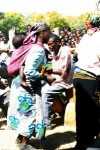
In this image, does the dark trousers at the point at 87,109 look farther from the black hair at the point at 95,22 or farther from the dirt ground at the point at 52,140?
the black hair at the point at 95,22

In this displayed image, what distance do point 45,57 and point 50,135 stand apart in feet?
6.85

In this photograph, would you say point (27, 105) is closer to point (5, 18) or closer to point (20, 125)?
point (20, 125)

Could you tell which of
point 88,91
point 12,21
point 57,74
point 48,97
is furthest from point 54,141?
point 12,21

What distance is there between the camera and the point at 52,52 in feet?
27.3

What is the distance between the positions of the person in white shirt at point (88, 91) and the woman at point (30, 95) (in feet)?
1.72

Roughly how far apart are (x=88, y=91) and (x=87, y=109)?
27 cm

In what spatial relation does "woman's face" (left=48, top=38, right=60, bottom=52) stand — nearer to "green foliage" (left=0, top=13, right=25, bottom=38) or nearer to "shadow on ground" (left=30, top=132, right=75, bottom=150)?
"shadow on ground" (left=30, top=132, right=75, bottom=150)

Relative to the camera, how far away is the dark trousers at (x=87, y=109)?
6.93m

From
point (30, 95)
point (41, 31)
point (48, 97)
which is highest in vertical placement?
point (41, 31)

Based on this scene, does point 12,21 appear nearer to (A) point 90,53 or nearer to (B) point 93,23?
(B) point 93,23

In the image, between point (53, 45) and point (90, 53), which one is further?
point (53, 45)

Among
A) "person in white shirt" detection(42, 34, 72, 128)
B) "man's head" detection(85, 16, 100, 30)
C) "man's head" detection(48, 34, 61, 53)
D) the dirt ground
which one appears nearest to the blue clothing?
the dirt ground

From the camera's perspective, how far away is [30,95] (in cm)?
738

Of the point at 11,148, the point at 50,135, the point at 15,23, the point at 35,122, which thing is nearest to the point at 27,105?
the point at 35,122
